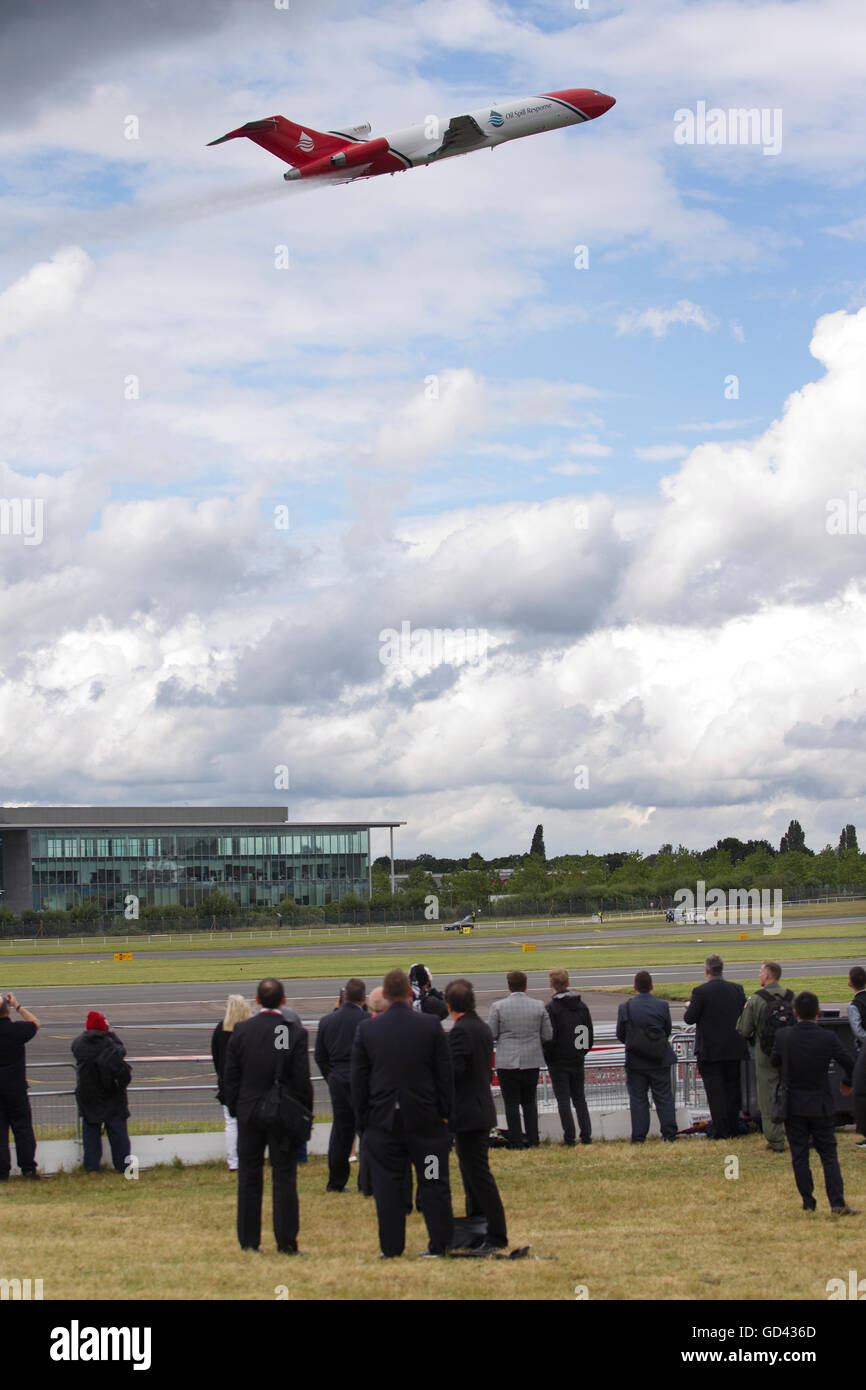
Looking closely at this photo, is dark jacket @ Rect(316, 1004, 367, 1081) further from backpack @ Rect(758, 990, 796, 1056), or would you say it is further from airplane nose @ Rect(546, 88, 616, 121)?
airplane nose @ Rect(546, 88, 616, 121)

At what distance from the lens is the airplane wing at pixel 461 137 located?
118 ft

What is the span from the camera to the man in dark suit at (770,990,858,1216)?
10758mm

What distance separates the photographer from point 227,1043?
1112cm

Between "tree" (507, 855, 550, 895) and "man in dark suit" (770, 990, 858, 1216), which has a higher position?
"man in dark suit" (770, 990, 858, 1216)

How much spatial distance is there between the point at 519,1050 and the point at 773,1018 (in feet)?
8.51

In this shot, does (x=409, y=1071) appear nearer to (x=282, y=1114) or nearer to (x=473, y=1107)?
(x=282, y=1114)

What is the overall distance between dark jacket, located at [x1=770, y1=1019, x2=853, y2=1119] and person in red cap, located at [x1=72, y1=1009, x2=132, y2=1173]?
20.7 ft

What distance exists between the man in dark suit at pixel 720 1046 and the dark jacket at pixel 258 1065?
20.4 ft

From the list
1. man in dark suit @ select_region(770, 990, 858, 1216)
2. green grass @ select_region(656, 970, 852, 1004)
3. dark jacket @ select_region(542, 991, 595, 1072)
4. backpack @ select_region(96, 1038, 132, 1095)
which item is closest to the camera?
man in dark suit @ select_region(770, 990, 858, 1216)

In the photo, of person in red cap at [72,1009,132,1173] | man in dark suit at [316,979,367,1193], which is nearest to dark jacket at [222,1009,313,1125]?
man in dark suit at [316,979,367,1193]

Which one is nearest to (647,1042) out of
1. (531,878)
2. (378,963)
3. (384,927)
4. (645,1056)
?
(645,1056)

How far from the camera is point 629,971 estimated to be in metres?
45.4

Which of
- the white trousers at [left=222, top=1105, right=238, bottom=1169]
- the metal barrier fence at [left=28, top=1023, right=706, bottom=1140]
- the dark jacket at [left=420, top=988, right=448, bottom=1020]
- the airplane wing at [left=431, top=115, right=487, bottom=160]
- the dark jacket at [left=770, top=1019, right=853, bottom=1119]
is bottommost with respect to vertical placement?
the metal barrier fence at [left=28, top=1023, right=706, bottom=1140]
